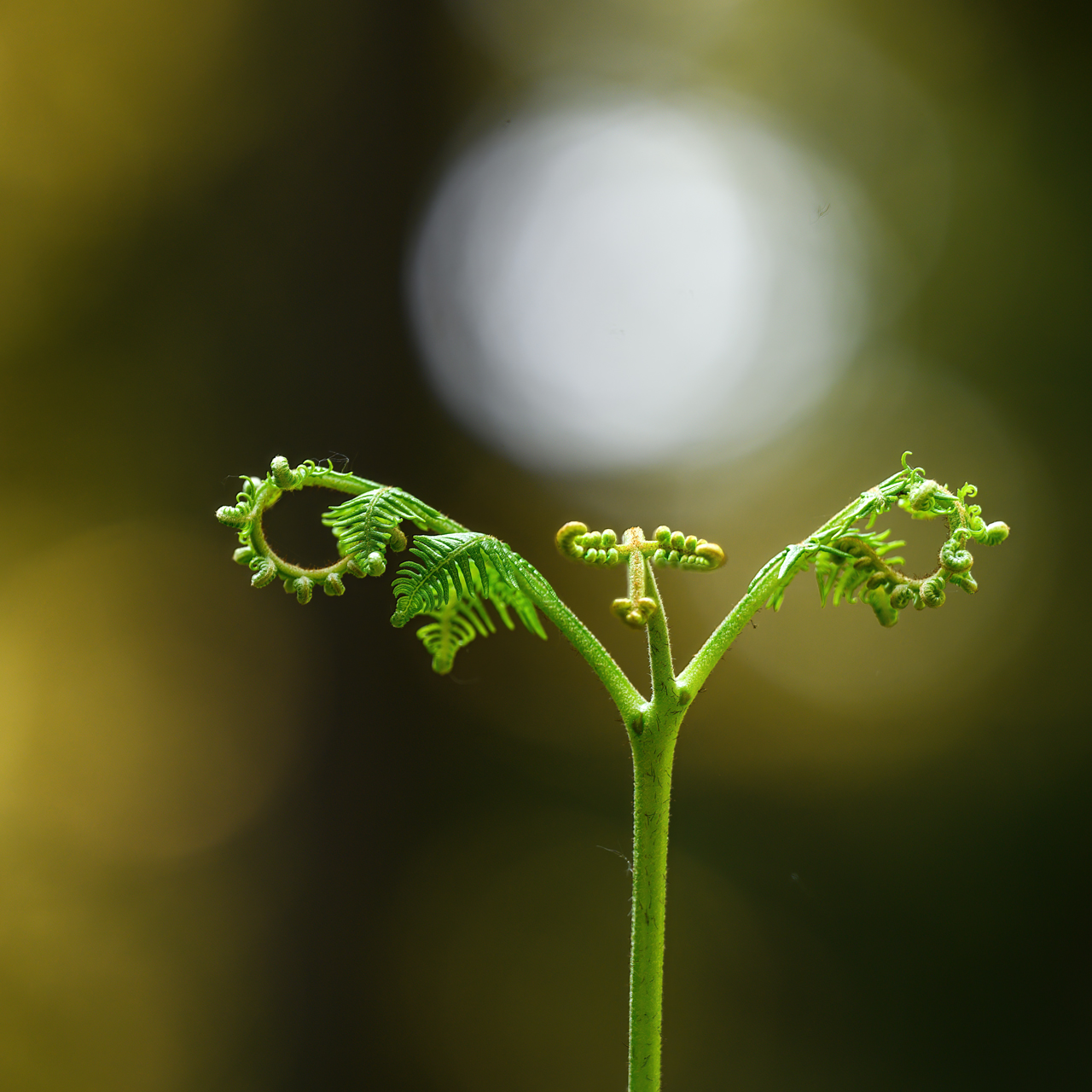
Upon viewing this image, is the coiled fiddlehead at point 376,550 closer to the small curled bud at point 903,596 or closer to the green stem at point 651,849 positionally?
the green stem at point 651,849

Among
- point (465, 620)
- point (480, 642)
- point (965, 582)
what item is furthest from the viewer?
point (480, 642)

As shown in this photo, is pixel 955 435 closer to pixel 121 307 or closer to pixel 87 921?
pixel 121 307

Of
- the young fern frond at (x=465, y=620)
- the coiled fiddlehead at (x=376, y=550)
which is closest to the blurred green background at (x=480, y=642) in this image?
the young fern frond at (x=465, y=620)

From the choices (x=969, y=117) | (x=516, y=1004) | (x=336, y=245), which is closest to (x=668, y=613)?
(x=516, y=1004)

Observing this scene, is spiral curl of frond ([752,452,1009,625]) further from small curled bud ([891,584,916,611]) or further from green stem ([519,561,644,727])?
green stem ([519,561,644,727])

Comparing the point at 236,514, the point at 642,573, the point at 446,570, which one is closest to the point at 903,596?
the point at 642,573

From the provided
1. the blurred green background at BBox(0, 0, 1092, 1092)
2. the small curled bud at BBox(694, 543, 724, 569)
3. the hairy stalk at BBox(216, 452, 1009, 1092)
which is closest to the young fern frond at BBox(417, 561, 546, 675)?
the hairy stalk at BBox(216, 452, 1009, 1092)

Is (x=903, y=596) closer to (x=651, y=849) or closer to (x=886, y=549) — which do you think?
(x=886, y=549)
